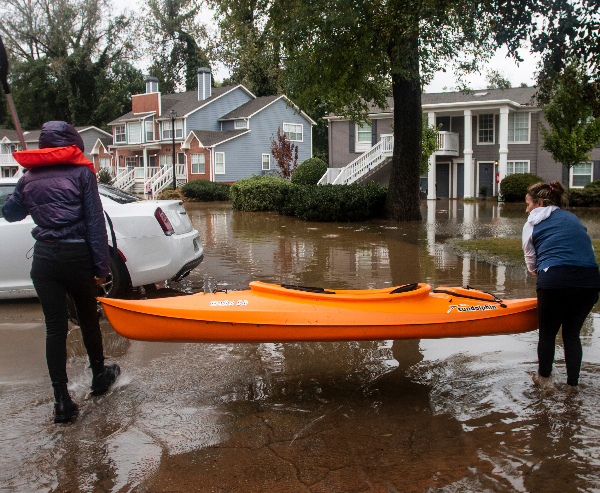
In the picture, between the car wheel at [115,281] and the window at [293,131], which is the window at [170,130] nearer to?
the window at [293,131]

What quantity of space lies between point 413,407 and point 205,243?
10.8m

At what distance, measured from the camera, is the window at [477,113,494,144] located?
114ft

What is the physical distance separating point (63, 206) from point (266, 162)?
138 feet

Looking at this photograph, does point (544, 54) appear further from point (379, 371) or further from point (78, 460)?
point (78, 460)

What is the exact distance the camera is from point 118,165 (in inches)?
2041

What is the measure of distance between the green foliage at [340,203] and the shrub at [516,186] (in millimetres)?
12257

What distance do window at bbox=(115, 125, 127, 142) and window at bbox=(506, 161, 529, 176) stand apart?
32.7 m

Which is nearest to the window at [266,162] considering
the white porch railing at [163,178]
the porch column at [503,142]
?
the white porch railing at [163,178]

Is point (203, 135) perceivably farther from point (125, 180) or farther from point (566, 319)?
point (566, 319)

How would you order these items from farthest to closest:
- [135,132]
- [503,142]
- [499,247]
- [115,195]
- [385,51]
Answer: [135,132]
[503,142]
[385,51]
[499,247]
[115,195]

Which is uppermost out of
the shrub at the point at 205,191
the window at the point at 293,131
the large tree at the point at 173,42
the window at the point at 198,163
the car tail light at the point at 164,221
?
the large tree at the point at 173,42

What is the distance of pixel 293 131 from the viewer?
47031mm

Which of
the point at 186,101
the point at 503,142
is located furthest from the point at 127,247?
the point at 186,101

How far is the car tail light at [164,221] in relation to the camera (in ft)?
24.7
